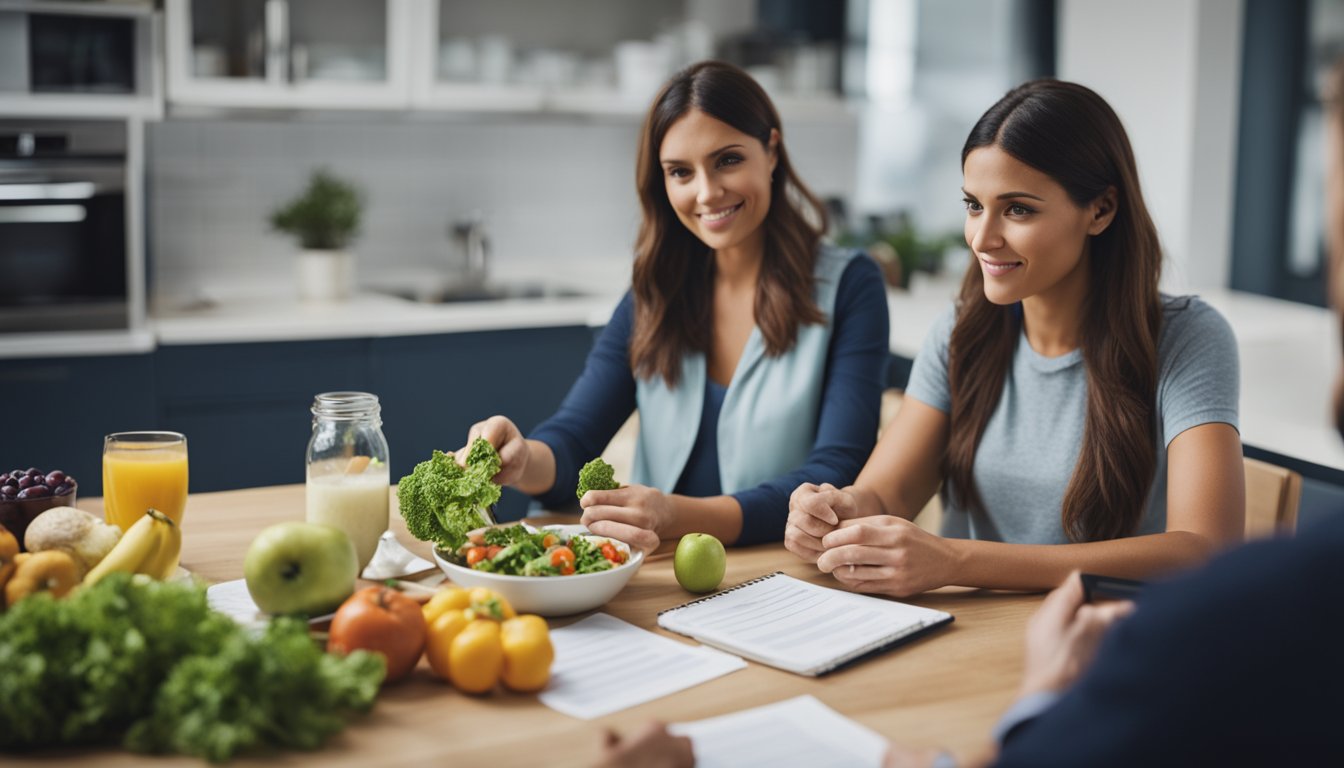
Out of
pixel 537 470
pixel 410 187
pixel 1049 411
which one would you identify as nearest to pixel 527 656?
pixel 537 470

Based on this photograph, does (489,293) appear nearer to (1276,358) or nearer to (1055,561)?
(1276,358)

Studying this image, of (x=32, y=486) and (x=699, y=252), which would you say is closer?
(x=32, y=486)

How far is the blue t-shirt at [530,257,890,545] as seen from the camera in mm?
2131

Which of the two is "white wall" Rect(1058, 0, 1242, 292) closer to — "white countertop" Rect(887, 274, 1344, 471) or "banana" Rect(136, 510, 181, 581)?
"white countertop" Rect(887, 274, 1344, 471)

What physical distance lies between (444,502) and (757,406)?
762mm

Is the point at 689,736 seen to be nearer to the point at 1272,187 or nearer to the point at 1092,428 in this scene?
the point at 1092,428

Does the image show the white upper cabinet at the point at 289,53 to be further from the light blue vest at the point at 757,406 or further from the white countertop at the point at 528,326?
the light blue vest at the point at 757,406

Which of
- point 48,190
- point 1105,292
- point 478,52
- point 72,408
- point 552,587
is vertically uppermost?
point 478,52

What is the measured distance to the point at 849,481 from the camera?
2.12 m

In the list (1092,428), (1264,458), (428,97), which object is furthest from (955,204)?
(1092,428)

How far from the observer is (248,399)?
352 centimetres

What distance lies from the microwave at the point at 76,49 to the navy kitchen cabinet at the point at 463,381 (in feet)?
3.15

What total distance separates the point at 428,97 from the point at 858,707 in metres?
3.01

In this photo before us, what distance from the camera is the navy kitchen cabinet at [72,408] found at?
329cm
